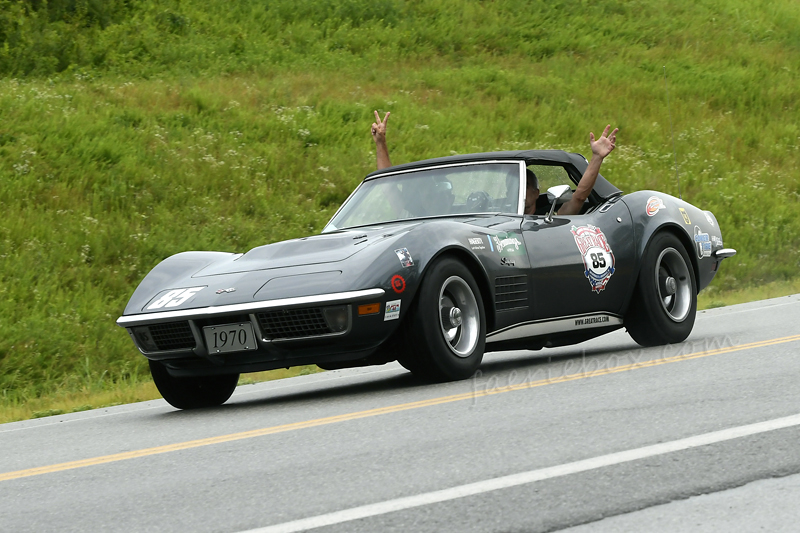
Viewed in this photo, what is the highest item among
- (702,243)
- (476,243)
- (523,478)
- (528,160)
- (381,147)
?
(381,147)

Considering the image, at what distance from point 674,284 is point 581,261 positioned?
1188 mm

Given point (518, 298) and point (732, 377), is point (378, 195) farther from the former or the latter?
point (732, 377)

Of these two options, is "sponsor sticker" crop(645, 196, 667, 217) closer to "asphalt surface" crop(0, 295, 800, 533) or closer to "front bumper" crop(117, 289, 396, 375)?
"asphalt surface" crop(0, 295, 800, 533)

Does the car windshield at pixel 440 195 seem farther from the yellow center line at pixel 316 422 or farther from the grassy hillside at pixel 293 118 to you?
the grassy hillside at pixel 293 118

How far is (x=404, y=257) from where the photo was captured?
620cm

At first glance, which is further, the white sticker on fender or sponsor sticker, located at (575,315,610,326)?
sponsor sticker, located at (575,315,610,326)

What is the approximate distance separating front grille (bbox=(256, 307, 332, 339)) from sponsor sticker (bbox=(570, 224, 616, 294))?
2236 mm

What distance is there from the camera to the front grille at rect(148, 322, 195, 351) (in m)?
6.32

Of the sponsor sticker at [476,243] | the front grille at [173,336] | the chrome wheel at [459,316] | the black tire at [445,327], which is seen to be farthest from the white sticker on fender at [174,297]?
the sponsor sticker at [476,243]

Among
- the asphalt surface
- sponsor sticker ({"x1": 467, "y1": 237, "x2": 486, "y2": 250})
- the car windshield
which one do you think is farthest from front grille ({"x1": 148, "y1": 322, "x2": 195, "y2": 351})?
the car windshield

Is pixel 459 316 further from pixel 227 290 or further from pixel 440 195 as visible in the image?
pixel 440 195

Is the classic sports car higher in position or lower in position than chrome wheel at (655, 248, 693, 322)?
higher

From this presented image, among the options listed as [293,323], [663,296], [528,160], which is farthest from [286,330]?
[663,296]

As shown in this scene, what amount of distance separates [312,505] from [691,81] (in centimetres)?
2701
